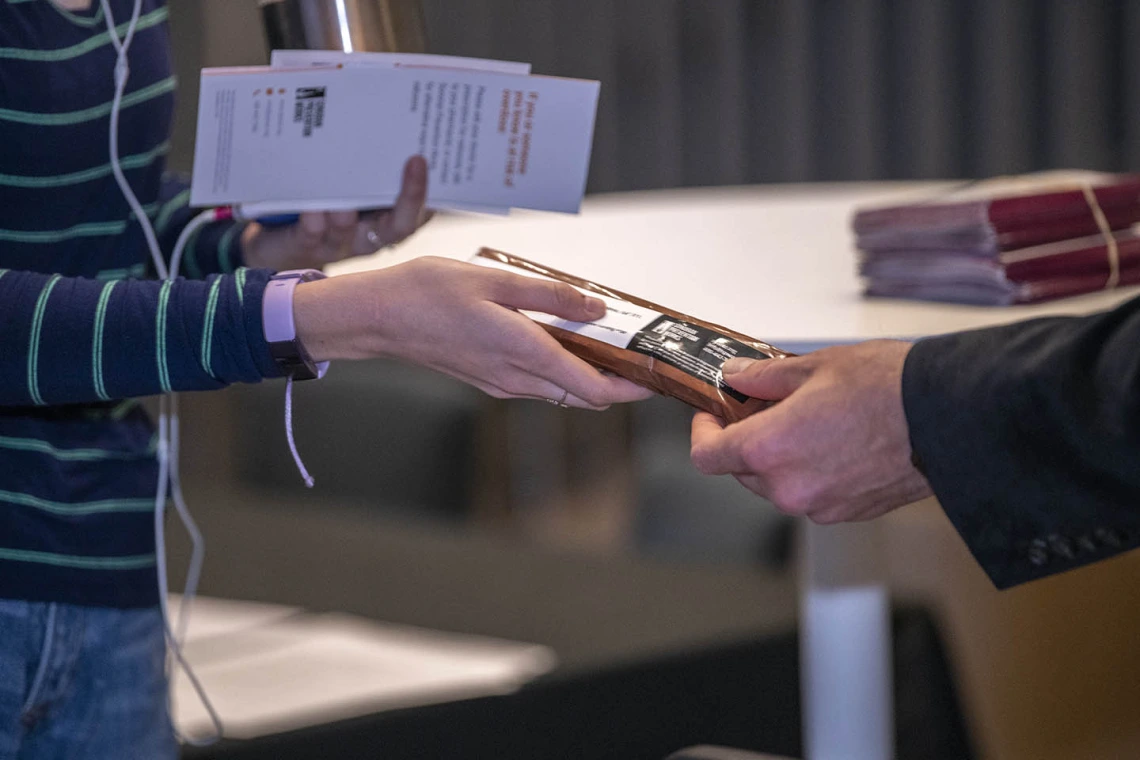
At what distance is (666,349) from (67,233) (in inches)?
16.4

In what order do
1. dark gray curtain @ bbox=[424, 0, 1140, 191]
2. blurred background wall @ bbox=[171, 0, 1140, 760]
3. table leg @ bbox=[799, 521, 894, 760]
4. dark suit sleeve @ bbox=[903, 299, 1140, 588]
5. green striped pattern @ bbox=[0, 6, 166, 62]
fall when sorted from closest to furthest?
1. dark suit sleeve @ bbox=[903, 299, 1140, 588]
2. green striped pattern @ bbox=[0, 6, 166, 62]
3. table leg @ bbox=[799, 521, 894, 760]
4. blurred background wall @ bbox=[171, 0, 1140, 760]
5. dark gray curtain @ bbox=[424, 0, 1140, 191]

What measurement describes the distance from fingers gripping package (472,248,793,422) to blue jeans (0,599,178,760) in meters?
0.39

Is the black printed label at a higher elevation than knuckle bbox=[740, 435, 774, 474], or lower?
higher

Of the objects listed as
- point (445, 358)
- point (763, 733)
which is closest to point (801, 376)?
point (445, 358)

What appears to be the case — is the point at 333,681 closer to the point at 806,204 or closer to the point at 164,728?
the point at 164,728

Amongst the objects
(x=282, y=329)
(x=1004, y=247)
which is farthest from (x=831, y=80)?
(x=282, y=329)

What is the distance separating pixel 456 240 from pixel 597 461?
223 centimetres

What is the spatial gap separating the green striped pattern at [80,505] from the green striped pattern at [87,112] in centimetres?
24

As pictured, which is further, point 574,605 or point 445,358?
point 574,605

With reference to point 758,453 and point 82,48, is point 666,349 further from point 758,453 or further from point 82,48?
point 82,48

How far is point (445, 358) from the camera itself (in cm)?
65

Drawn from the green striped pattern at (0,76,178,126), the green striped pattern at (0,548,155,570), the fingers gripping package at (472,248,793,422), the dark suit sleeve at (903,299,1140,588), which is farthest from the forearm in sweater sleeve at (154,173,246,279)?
the dark suit sleeve at (903,299,1140,588)

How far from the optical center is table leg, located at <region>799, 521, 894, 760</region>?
1.00m

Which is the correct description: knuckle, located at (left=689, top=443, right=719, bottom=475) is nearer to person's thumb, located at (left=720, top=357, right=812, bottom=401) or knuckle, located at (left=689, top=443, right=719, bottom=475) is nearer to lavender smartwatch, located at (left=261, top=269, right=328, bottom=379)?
person's thumb, located at (left=720, top=357, right=812, bottom=401)
